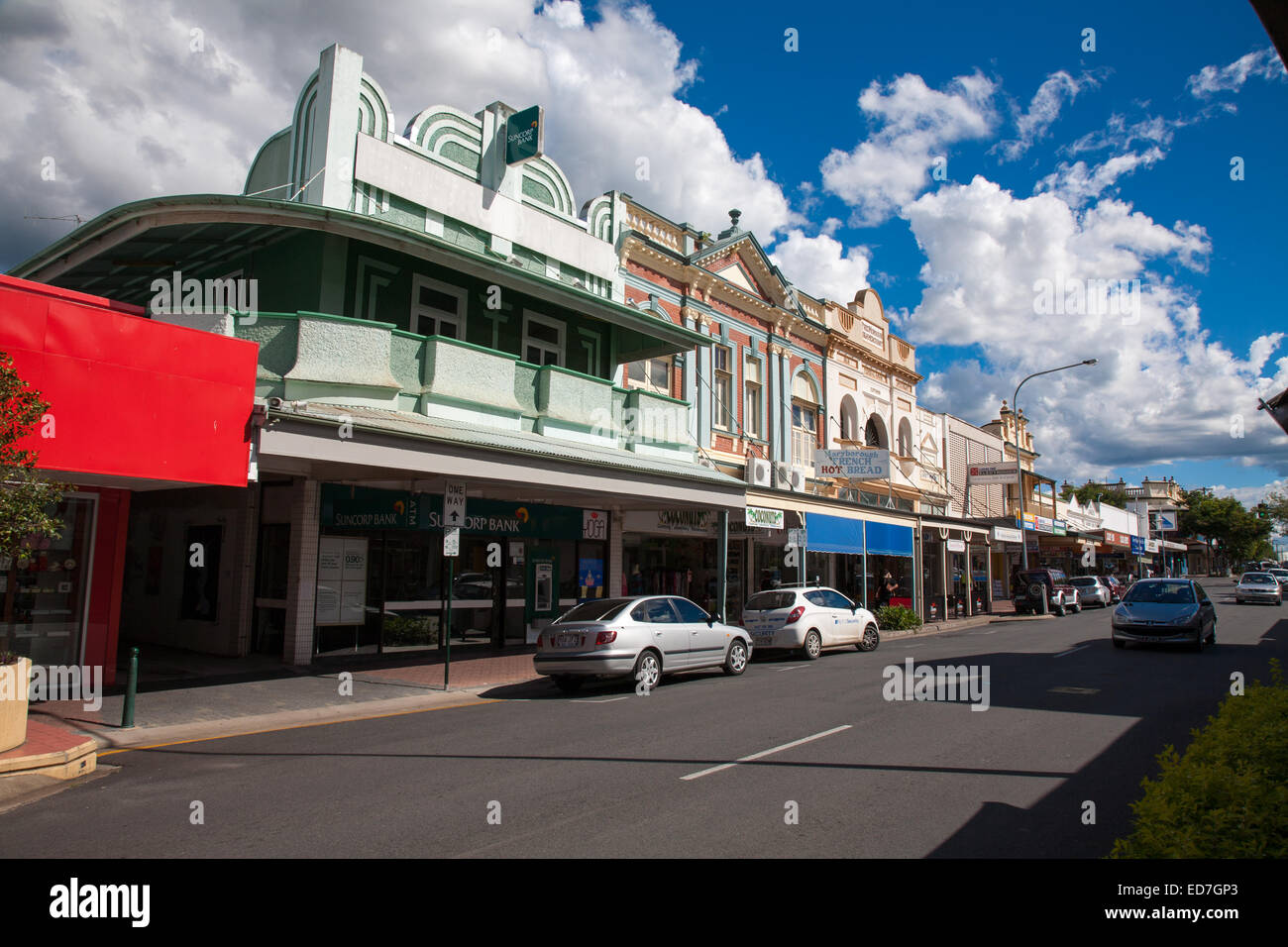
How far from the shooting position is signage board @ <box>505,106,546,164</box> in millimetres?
17328

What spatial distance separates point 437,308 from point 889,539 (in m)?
17.4

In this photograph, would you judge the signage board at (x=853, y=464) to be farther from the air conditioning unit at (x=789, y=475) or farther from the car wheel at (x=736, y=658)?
the car wheel at (x=736, y=658)

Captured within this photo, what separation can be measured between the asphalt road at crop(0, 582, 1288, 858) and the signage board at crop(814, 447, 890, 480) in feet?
51.6

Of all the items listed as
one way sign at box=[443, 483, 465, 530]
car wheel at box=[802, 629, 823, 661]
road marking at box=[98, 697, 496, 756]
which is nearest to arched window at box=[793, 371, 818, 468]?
car wheel at box=[802, 629, 823, 661]

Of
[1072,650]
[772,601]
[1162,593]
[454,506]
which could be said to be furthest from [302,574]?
[1162,593]

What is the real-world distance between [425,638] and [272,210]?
29.2ft

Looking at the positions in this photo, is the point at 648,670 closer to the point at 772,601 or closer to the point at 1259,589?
the point at 772,601

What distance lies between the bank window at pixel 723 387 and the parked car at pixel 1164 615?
11.9 meters

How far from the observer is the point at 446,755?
27.8 feet

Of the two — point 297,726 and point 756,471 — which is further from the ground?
point 756,471

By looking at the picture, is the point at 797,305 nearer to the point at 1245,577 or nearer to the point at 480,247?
the point at 480,247

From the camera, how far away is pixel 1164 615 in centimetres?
1805

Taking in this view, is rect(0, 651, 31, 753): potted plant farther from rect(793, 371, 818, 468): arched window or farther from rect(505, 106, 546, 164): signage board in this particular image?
rect(793, 371, 818, 468): arched window

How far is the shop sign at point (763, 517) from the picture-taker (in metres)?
20.5
